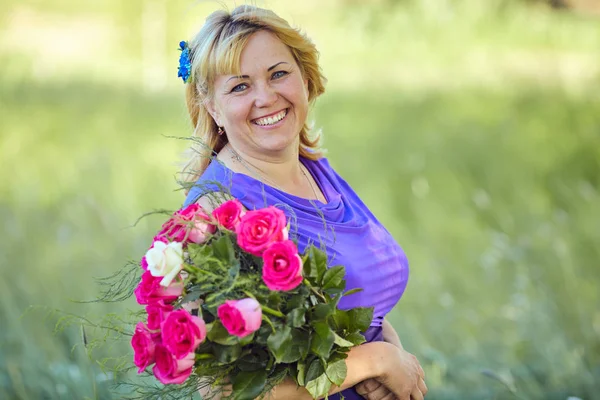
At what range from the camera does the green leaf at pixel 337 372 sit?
204 centimetres

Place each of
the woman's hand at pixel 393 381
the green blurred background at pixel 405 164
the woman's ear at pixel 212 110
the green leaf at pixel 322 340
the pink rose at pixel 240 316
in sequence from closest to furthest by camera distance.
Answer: the pink rose at pixel 240 316 → the green leaf at pixel 322 340 → the woman's hand at pixel 393 381 → the woman's ear at pixel 212 110 → the green blurred background at pixel 405 164

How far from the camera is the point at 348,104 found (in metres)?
9.62

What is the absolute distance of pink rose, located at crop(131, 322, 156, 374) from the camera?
1925mm

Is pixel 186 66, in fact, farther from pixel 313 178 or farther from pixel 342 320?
pixel 342 320

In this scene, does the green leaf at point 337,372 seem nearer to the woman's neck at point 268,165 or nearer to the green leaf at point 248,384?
the green leaf at point 248,384

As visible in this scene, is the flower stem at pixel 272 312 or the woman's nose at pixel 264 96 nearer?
the flower stem at pixel 272 312

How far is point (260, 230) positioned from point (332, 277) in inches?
8.3

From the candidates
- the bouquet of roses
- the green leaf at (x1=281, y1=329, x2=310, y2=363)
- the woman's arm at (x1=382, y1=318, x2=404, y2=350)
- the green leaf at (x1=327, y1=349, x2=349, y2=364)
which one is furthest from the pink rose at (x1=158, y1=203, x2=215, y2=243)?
the woman's arm at (x1=382, y1=318, x2=404, y2=350)

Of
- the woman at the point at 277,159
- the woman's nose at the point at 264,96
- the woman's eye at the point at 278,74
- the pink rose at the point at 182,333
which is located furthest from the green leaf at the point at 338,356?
the woman's eye at the point at 278,74

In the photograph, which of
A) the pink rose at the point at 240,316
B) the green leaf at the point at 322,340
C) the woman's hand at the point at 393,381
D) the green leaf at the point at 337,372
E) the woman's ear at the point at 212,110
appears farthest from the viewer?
the woman's ear at the point at 212,110

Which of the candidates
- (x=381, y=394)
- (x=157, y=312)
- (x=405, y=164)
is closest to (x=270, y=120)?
(x=157, y=312)

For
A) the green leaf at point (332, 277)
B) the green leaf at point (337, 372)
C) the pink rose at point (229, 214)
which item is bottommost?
the green leaf at point (337, 372)

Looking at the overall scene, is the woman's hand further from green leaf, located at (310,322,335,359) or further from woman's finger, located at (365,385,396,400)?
green leaf, located at (310,322,335,359)

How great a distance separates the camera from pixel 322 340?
195 centimetres
